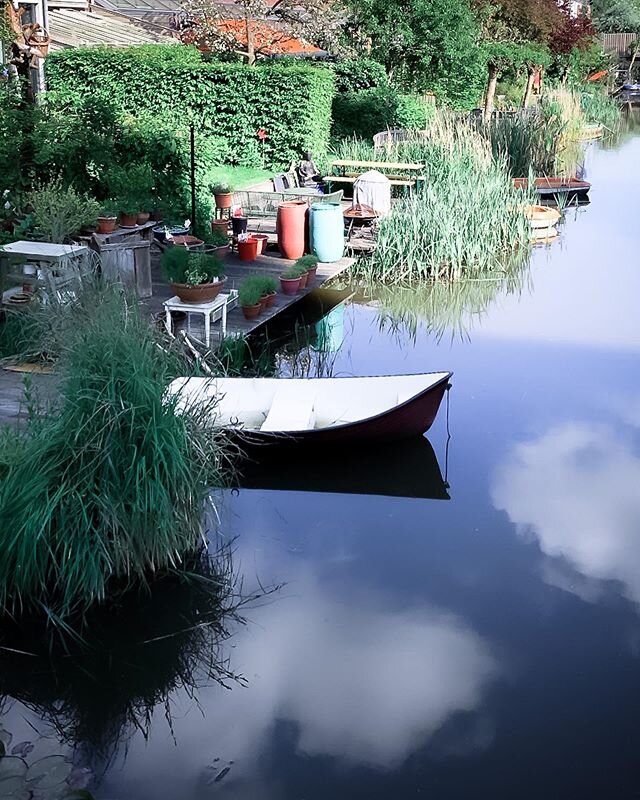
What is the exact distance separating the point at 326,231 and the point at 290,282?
1.71m

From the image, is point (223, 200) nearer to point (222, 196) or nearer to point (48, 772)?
point (222, 196)

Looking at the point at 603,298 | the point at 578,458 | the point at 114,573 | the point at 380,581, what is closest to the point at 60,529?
the point at 114,573

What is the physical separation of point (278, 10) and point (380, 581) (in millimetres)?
15646

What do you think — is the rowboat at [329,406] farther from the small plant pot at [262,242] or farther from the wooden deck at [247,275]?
the small plant pot at [262,242]

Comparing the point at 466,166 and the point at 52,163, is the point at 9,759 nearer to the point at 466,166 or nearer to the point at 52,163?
the point at 52,163

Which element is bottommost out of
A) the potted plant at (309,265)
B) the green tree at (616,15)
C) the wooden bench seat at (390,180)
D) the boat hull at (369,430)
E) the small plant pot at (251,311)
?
the boat hull at (369,430)

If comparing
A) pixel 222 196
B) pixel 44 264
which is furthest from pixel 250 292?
pixel 222 196

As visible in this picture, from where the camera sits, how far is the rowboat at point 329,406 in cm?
701

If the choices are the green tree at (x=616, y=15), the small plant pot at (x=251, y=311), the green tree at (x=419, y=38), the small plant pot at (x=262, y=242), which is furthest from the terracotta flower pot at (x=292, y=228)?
the green tree at (x=616, y=15)

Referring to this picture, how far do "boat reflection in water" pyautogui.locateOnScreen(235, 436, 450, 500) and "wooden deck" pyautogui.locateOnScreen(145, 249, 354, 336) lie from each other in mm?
2252

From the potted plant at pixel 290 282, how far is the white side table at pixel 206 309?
1.52 meters

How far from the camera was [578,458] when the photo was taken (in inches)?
305

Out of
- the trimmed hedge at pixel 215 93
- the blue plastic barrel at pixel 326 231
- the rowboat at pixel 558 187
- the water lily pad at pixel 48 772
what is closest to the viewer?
the water lily pad at pixel 48 772

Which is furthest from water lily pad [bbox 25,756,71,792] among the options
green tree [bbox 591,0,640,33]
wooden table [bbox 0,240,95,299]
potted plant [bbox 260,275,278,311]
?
green tree [bbox 591,0,640,33]
